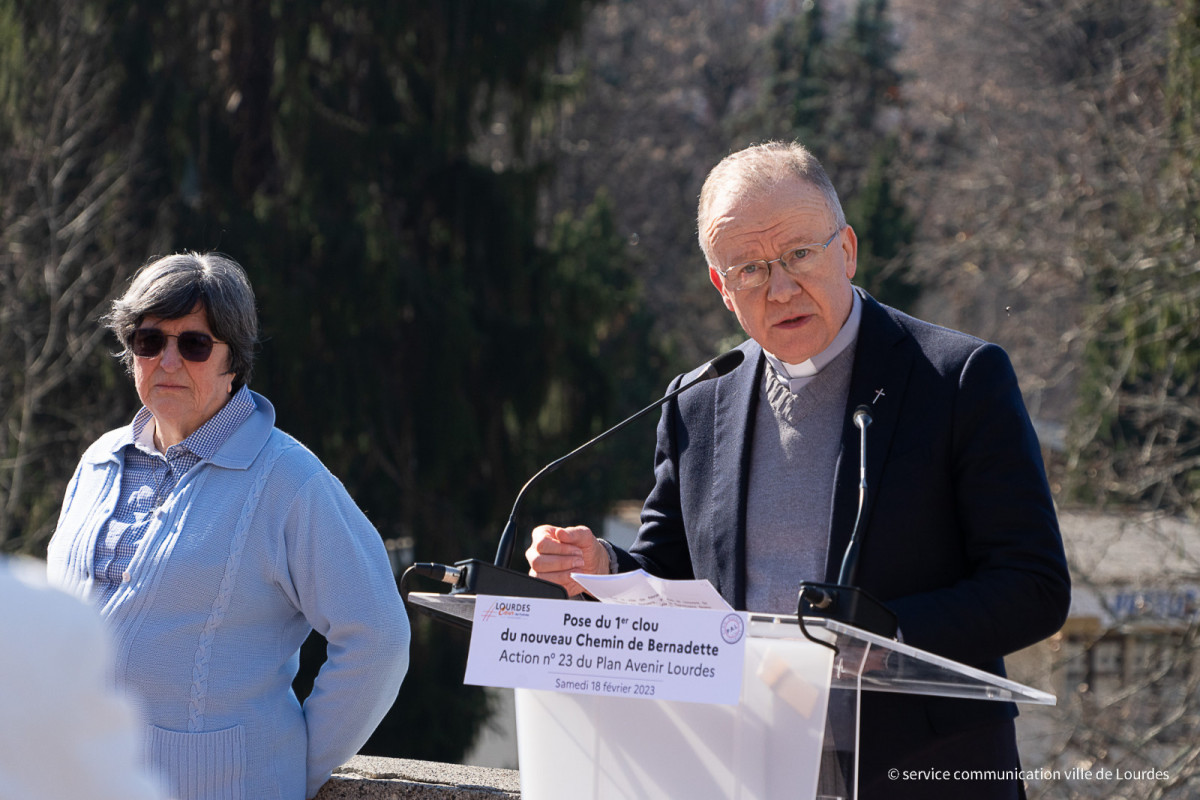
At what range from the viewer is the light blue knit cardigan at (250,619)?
8.45ft

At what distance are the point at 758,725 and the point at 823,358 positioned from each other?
33.2 inches

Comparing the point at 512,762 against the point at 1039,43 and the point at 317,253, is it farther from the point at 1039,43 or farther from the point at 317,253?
the point at 1039,43

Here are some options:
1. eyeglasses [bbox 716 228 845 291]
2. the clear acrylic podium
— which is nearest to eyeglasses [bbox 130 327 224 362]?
eyeglasses [bbox 716 228 845 291]

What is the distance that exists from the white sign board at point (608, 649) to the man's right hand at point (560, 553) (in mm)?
362

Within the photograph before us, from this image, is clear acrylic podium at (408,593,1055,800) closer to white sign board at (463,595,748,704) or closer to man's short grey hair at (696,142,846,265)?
white sign board at (463,595,748,704)

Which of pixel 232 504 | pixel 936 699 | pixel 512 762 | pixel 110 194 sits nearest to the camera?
pixel 936 699

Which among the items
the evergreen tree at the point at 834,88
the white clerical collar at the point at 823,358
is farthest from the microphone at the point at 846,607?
the evergreen tree at the point at 834,88

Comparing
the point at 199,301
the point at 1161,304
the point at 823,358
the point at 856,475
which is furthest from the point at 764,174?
the point at 1161,304

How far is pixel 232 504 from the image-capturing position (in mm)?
2682

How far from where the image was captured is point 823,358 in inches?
95.7

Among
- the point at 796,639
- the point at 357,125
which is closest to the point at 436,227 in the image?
the point at 357,125

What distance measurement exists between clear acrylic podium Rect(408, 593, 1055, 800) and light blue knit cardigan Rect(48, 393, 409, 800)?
2.75ft

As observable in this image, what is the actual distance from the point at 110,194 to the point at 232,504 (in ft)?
37.2

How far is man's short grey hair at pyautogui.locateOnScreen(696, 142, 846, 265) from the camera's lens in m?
2.39
